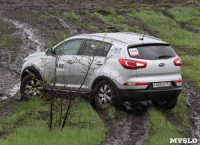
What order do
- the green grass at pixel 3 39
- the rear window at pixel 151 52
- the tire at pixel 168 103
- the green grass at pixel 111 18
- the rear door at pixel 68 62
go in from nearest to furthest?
the rear window at pixel 151 52
the tire at pixel 168 103
the rear door at pixel 68 62
the green grass at pixel 3 39
the green grass at pixel 111 18

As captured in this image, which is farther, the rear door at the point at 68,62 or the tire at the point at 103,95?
the rear door at the point at 68,62

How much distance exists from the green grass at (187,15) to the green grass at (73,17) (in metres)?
7.48

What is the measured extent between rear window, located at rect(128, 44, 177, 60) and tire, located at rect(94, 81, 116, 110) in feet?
2.88

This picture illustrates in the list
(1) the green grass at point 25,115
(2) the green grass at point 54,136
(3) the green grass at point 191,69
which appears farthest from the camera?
(3) the green grass at point 191,69

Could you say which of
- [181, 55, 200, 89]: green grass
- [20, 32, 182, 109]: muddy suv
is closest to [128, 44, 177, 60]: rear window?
[20, 32, 182, 109]: muddy suv

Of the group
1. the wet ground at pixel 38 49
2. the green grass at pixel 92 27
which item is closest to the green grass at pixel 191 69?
the wet ground at pixel 38 49

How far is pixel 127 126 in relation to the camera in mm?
8172

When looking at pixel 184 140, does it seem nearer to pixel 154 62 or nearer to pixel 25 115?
pixel 154 62

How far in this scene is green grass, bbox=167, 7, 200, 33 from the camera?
28.9 m

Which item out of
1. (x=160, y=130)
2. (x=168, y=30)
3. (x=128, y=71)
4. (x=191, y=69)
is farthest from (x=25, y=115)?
(x=168, y=30)

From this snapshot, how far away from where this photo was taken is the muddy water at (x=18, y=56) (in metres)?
12.5

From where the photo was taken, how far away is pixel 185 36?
24.4 m

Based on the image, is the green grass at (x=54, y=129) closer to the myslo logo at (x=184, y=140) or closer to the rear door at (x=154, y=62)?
the myslo logo at (x=184, y=140)

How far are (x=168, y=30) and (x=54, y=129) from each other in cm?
1979
